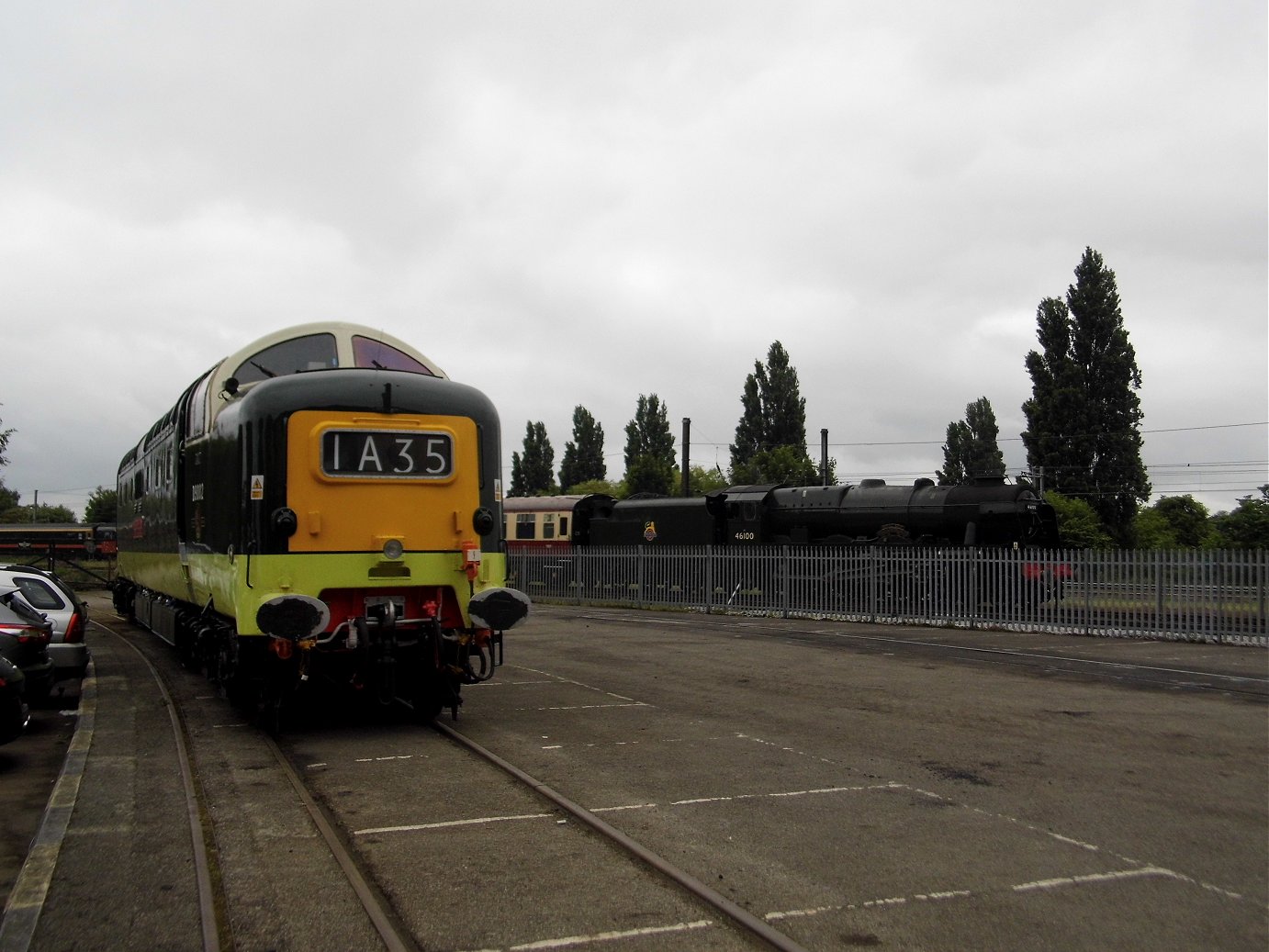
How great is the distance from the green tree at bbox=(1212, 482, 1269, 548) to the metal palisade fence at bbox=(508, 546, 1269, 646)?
692 inches

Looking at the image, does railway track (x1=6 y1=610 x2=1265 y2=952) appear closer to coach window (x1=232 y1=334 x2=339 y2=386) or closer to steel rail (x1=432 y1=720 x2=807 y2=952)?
steel rail (x1=432 y1=720 x2=807 y2=952)

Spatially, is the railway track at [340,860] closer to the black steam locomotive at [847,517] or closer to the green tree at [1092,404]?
the black steam locomotive at [847,517]

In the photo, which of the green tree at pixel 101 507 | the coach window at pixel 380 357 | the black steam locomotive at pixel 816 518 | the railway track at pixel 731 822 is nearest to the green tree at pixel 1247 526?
the black steam locomotive at pixel 816 518

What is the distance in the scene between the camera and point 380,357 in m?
10.9

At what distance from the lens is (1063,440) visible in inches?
1588

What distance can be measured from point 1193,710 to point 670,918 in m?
8.35

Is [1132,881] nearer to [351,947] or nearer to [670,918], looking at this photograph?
[670,918]

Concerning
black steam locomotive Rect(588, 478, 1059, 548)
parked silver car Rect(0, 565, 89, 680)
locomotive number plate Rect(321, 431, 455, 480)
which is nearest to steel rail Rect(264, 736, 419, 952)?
locomotive number plate Rect(321, 431, 455, 480)

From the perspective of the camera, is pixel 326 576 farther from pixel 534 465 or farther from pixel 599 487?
pixel 534 465

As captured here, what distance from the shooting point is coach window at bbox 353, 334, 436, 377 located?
1067 centimetres

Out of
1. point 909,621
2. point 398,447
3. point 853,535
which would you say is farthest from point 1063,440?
point 398,447

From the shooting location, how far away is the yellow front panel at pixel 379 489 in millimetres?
8852

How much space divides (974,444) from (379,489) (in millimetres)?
56903

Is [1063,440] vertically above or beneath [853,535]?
above
